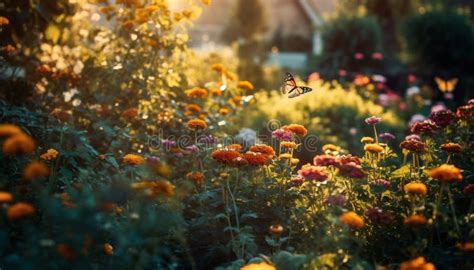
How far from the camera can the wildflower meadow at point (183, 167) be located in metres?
2.46

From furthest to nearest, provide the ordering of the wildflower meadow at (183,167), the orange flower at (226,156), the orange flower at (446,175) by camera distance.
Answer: the orange flower at (226,156), the orange flower at (446,175), the wildflower meadow at (183,167)

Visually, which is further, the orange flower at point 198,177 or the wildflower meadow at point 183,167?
the orange flower at point 198,177

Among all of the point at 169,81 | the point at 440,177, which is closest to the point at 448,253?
the point at 440,177

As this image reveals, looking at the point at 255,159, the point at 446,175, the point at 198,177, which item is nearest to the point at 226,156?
the point at 255,159

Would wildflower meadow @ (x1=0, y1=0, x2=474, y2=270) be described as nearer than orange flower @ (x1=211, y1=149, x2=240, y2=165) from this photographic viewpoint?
Yes

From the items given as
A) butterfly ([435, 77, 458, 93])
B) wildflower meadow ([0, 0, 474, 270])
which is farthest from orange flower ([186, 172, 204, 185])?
butterfly ([435, 77, 458, 93])

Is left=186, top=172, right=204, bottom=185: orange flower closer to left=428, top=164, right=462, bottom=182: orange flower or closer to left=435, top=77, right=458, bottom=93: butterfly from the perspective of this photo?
left=428, top=164, right=462, bottom=182: orange flower

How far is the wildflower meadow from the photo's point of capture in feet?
8.08

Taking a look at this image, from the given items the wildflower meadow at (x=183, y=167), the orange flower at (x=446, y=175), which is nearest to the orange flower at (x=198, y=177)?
the wildflower meadow at (x=183, y=167)

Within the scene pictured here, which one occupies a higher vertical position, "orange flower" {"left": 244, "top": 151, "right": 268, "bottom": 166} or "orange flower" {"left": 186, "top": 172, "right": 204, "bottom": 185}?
"orange flower" {"left": 244, "top": 151, "right": 268, "bottom": 166}

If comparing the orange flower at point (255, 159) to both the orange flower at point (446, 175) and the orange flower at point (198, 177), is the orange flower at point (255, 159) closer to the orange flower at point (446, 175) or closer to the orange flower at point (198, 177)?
the orange flower at point (198, 177)

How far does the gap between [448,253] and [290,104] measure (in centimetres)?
507

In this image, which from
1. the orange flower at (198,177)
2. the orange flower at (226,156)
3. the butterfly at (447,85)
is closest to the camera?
the orange flower at (226,156)

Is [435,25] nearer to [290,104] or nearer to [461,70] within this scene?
[461,70]
